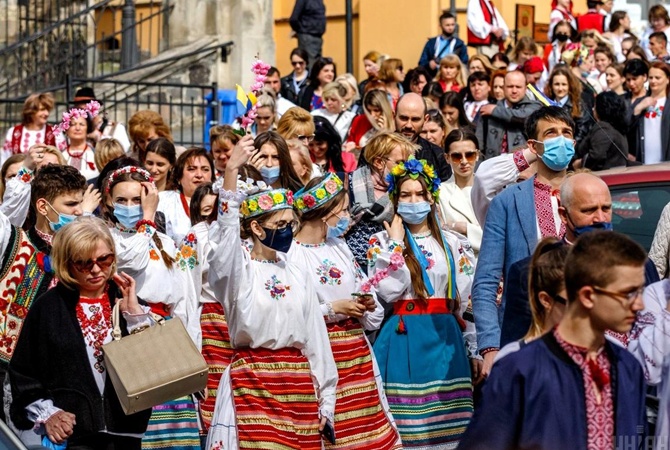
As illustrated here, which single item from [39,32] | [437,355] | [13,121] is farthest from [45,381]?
[39,32]

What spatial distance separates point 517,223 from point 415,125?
11.3 ft

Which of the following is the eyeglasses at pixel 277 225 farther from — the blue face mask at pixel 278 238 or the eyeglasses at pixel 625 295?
the eyeglasses at pixel 625 295

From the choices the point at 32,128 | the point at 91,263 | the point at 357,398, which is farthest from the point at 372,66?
the point at 91,263

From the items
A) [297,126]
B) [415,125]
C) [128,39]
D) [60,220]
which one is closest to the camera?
[60,220]

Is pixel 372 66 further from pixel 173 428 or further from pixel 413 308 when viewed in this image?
pixel 173 428

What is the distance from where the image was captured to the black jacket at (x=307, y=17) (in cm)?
1884

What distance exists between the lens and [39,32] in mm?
20188

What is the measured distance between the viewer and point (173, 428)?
8117mm

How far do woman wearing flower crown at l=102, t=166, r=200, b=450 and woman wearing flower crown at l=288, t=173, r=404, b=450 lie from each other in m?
0.78

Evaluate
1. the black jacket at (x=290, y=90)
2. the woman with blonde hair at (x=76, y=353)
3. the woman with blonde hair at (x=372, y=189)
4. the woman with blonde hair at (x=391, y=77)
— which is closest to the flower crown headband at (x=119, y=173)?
the woman with blonde hair at (x=372, y=189)

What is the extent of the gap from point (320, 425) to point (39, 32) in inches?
549

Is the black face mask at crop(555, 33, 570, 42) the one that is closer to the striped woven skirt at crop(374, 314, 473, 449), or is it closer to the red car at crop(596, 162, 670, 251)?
the red car at crop(596, 162, 670, 251)

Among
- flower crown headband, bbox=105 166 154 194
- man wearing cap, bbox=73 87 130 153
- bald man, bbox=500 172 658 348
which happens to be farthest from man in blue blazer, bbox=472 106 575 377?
man wearing cap, bbox=73 87 130 153

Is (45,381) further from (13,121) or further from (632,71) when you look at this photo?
(13,121)
